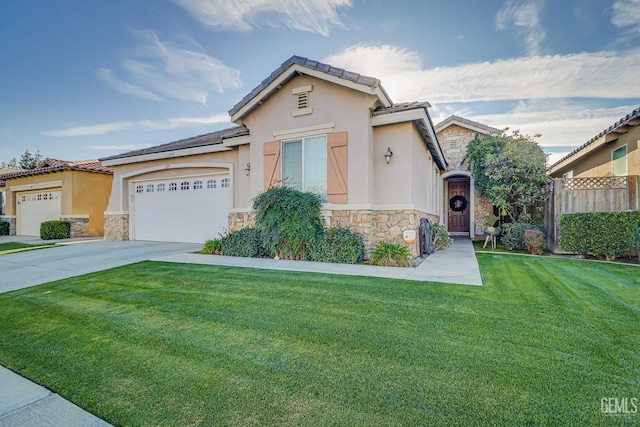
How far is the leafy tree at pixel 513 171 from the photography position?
10531mm

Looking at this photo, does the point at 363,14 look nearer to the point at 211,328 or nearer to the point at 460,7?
the point at 460,7

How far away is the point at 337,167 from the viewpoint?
26.4ft

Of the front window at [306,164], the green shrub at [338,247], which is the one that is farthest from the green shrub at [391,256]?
the front window at [306,164]

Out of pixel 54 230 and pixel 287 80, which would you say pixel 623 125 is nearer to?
pixel 287 80

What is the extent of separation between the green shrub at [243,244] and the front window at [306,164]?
1.88 meters

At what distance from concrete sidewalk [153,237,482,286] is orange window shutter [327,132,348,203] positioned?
1.97m

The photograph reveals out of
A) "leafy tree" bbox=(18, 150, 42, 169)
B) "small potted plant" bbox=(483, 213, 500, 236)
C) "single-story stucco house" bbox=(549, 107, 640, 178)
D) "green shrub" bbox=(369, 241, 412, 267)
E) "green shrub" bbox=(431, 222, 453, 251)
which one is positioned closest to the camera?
"green shrub" bbox=(369, 241, 412, 267)

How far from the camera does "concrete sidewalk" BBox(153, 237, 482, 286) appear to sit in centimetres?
553

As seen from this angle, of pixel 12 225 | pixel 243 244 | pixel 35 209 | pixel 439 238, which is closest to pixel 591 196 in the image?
pixel 439 238

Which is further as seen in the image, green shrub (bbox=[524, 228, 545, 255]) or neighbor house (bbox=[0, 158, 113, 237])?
neighbor house (bbox=[0, 158, 113, 237])

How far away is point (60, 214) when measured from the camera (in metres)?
15.6

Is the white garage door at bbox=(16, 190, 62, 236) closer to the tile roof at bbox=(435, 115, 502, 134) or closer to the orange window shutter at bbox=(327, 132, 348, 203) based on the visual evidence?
the orange window shutter at bbox=(327, 132, 348, 203)

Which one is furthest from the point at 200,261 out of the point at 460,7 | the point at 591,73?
the point at 591,73

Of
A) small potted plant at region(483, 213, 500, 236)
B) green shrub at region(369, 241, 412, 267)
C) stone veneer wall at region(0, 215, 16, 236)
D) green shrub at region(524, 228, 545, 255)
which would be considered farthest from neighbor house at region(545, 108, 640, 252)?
stone veneer wall at region(0, 215, 16, 236)
